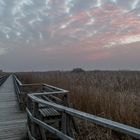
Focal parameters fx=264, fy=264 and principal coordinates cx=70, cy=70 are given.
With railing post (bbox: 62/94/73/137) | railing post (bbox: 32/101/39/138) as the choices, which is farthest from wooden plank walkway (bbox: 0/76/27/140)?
railing post (bbox: 62/94/73/137)

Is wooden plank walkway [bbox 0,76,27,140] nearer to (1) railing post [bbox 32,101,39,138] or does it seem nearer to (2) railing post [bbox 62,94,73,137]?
(1) railing post [bbox 32,101,39,138]

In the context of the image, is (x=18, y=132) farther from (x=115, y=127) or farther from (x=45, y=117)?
(x=115, y=127)

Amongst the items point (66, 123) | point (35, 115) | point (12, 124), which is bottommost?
point (12, 124)

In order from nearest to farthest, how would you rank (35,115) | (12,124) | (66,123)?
(66,123), (35,115), (12,124)

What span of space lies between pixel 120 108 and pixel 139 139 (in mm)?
3444

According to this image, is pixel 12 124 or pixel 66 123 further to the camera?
pixel 12 124

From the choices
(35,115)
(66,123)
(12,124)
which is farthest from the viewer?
(12,124)

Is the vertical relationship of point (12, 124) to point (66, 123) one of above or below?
below

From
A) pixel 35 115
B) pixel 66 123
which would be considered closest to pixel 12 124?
pixel 35 115

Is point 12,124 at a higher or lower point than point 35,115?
lower

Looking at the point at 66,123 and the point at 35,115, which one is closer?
the point at 66,123

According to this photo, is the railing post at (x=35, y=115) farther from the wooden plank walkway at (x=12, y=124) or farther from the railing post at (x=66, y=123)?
the railing post at (x=66, y=123)

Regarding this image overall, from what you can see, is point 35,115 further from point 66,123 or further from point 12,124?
point 12,124

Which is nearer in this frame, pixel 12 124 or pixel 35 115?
pixel 35 115
